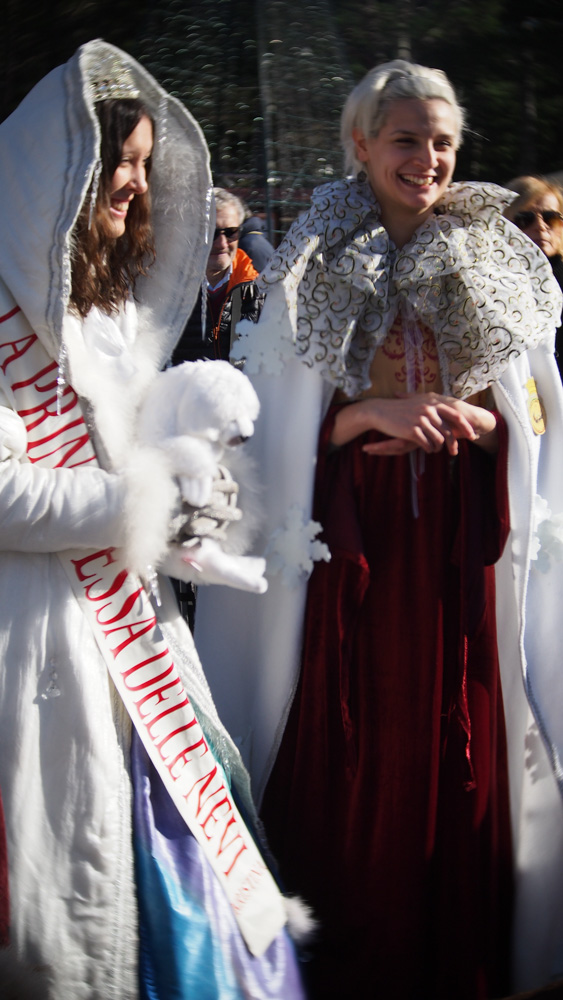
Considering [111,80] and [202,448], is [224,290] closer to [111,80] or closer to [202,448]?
[111,80]

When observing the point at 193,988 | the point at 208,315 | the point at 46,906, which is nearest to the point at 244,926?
the point at 193,988

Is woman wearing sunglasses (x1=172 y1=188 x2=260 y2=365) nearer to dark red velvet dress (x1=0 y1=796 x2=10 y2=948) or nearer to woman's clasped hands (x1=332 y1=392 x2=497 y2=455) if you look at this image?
woman's clasped hands (x1=332 y1=392 x2=497 y2=455)

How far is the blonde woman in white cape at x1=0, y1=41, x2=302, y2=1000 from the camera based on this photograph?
146cm

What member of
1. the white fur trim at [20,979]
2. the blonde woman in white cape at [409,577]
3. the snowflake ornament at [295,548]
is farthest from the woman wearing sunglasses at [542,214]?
the white fur trim at [20,979]

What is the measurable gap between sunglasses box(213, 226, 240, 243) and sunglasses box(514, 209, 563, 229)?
0.95 m

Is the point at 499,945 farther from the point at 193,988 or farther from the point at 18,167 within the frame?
the point at 18,167

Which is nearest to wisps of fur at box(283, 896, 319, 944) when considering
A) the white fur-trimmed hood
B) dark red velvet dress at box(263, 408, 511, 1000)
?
dark red velvet dress at box(263, 408, 511, 1000)

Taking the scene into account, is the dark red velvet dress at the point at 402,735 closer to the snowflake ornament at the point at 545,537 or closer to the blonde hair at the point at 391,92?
the snowflake ornament at the point at 545,537

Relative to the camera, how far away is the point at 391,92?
190cm

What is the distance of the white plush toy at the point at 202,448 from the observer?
1.54 m

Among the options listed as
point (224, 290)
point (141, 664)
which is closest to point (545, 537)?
point (141, 664)

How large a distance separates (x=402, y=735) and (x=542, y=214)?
63.9 inches

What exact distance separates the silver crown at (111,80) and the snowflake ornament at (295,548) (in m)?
0.92

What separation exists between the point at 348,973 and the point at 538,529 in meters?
1.12
